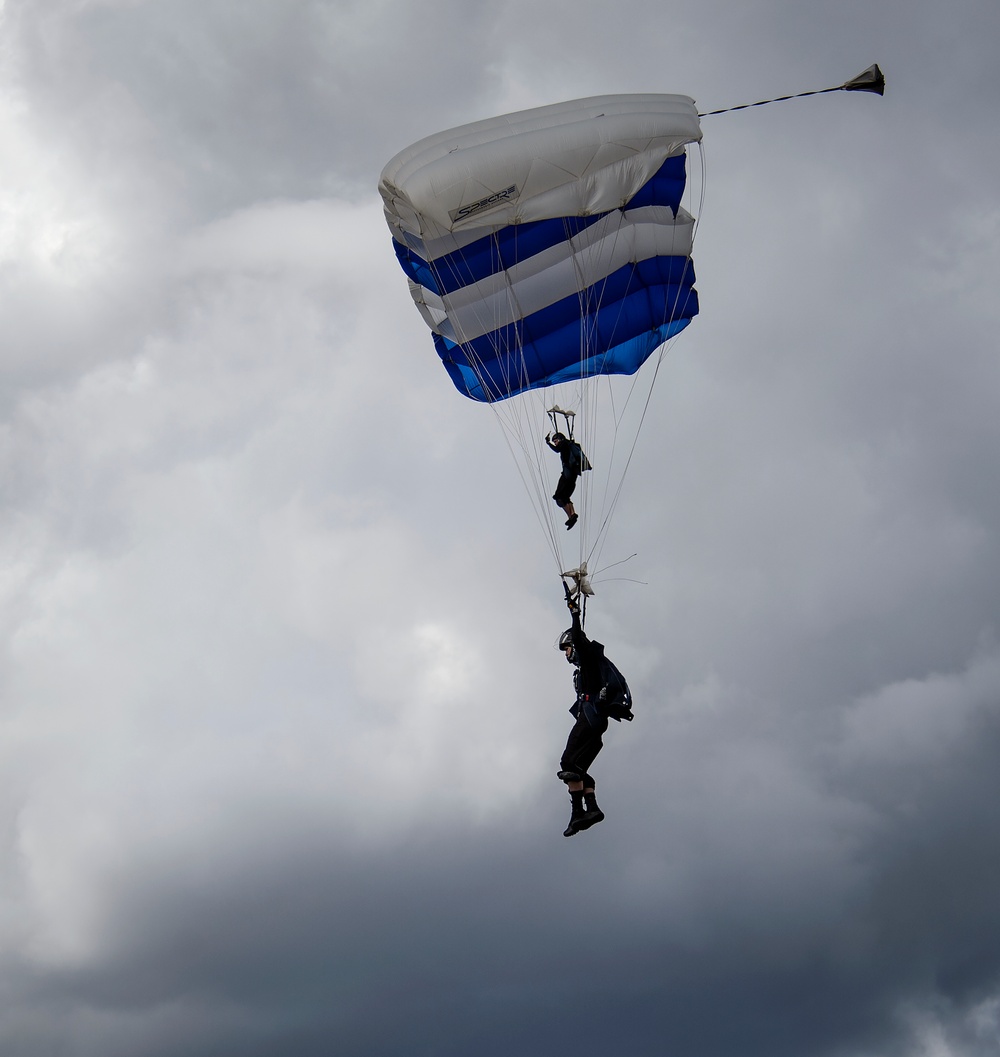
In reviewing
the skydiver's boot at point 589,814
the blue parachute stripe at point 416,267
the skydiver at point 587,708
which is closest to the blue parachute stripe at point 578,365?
the blue parachute stripe at point 416,267

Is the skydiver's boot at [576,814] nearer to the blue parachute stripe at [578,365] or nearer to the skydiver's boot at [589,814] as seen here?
the skydiver's boot at [589,814]

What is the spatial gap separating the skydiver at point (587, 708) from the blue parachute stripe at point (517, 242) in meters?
7.03

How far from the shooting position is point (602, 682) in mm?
21141

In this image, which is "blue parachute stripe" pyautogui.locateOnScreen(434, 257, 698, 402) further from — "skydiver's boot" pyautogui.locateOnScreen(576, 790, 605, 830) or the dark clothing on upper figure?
"skydiver's boot" pyautogui.locateOnScreen(576, 790, 605, 830)

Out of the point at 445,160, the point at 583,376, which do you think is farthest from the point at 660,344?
the point at 445,160

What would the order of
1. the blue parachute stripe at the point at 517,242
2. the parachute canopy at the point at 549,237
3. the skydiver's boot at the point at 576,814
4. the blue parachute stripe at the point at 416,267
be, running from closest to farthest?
the skydiver's boot at the point at 576,814 → the parachute canopy at the point at 549,237 → the blue parachute stripe at the point at 517,242 → the blue parachute stripe at the point at 416,267

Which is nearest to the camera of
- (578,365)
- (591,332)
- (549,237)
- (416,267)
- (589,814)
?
(589,814)

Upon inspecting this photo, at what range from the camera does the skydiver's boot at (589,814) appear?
20406 millimetres

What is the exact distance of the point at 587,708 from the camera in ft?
69.1

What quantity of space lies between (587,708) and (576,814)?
1611 mm

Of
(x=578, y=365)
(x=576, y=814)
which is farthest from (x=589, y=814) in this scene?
(x=578, y=365)

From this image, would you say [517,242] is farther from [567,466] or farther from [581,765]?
[581,765]

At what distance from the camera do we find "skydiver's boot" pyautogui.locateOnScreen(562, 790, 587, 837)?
Answer: 66.4 ft

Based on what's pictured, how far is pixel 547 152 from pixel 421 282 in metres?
3.78
